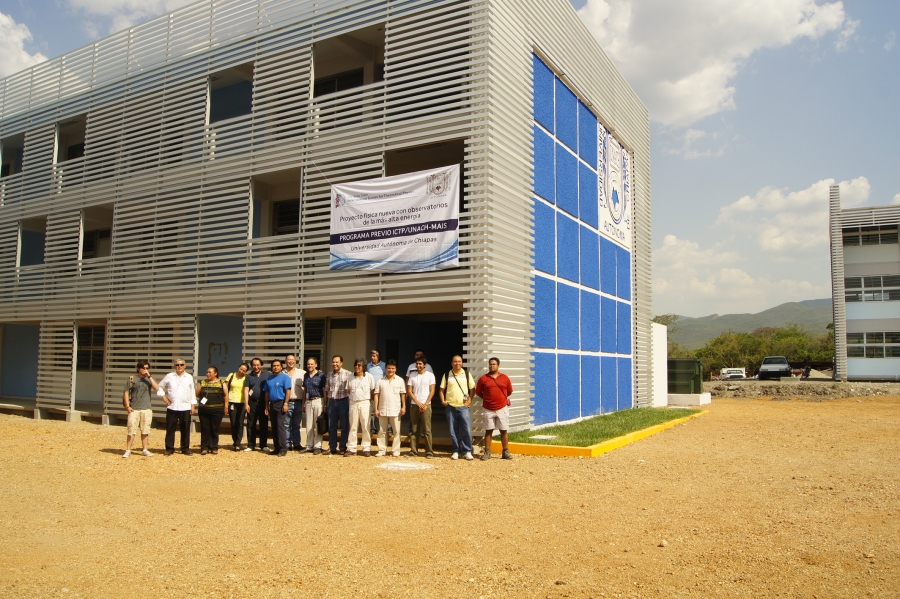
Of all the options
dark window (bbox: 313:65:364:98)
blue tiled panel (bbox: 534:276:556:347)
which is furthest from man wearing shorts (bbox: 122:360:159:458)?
dark window (bbox: 313:65:364:98)

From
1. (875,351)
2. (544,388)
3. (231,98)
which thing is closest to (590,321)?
(544,388)

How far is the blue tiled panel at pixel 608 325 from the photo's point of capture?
63.1 ft

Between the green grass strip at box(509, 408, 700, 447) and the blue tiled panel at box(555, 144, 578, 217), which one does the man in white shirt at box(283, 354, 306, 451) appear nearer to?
the green grass strip at box(509, 408, 700, 447)

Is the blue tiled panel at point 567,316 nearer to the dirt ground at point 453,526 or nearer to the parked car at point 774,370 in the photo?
A: the dirt ground at point 453,526

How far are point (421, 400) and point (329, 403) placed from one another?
1.64m

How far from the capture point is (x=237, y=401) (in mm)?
12641

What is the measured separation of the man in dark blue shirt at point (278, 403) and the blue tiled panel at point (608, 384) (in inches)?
379

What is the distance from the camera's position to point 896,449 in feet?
41.6

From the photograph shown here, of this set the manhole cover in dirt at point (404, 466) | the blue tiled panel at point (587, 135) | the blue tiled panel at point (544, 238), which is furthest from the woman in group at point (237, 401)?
the blue tiled panel at point (587, 135)

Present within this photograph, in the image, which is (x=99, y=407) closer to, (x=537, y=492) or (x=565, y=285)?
(x=565, y=285)

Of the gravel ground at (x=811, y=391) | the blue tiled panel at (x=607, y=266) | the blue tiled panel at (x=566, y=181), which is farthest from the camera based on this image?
the gravel ground at (x=811, y=391)

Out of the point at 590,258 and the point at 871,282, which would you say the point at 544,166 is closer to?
the point at 590,258

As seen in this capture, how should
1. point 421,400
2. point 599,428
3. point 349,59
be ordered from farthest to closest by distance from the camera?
point 349,59 < point 599,428 < point 421,400

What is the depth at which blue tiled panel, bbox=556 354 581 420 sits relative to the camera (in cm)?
1602
